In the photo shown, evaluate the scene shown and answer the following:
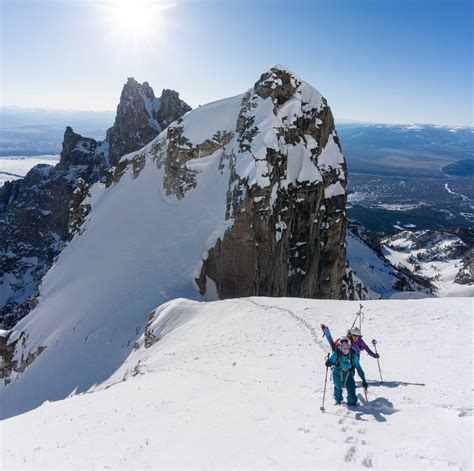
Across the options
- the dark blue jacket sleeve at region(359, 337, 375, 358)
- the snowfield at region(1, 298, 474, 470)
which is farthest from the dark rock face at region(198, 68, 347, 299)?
the dark blue jacket sleeve at region(359, 337, 375, 358)

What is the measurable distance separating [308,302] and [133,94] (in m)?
111

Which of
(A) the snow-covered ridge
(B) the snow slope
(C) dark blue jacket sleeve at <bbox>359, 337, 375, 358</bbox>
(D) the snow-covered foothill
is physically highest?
(C) dark blue jacket sleeve at <bbox>359, 337, 375, 358</bbox>

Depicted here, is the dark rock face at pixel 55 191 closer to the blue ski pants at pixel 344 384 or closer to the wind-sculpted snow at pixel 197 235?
the wind-sculpted snow at pixel 197 235

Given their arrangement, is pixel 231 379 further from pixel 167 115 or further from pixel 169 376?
pixel 167 115

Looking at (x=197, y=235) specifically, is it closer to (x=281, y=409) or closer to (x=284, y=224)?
(x=284, y=224)

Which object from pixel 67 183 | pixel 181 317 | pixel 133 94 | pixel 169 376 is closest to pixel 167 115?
pixel 133 94

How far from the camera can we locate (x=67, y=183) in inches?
5069

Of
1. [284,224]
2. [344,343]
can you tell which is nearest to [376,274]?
[284,224]

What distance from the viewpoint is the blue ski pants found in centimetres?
1089

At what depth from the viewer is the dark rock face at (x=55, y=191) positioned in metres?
114

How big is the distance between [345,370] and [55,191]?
450 feet

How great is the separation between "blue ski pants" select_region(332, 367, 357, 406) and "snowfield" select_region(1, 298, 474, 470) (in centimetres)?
34

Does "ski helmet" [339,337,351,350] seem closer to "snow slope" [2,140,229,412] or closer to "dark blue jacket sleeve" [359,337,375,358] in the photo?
"dark blue jacket sleeve" [359,337,375,358]

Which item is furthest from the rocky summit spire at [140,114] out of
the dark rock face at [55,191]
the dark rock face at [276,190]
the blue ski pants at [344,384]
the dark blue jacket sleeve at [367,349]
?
the blue ski pants at [344,384]
